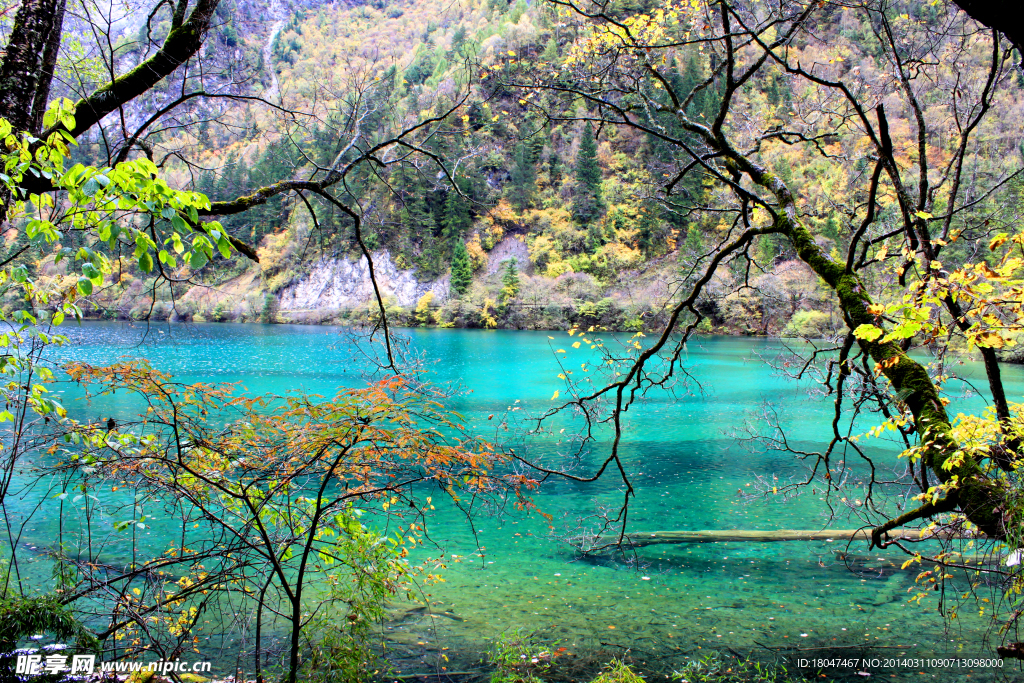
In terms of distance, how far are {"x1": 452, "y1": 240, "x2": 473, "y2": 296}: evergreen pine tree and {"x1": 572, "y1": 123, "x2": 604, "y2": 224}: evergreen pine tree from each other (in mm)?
10022

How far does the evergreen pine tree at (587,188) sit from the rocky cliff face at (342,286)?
Answer: 14554mm

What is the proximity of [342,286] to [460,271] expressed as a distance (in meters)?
12.7

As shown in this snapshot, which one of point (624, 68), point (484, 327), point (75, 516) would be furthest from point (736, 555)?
point (484, 327)

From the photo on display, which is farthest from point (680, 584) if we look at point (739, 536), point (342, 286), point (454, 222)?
point (342, 286)

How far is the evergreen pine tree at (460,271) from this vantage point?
1885 inches

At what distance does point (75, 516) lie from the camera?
776 cm

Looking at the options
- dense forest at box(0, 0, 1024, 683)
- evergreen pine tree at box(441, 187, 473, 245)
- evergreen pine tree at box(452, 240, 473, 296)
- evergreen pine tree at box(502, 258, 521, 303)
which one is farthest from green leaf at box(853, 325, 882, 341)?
evergreen pine tree at box(452, 240, 473, 296)

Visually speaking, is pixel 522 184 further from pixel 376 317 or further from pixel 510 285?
Answer: pixel 376 317

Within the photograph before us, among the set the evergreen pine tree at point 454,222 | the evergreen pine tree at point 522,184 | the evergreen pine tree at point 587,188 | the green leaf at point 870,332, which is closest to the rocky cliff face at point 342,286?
the evergreen pine tree at point 454,222

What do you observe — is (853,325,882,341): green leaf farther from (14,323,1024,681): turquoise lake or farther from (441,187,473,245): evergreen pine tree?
(441,187,473,245): evergreen pine tree

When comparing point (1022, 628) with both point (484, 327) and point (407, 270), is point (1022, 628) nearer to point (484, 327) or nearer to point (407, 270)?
point (484, 327)

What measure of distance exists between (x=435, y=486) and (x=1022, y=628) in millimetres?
7283

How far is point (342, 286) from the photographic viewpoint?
53.6 m

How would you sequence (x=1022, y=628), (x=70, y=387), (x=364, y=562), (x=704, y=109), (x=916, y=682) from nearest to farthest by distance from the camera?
1. (x=364, y=562)
2. (x=916, y=682)
3. (x=1022, y=628)
4. (x=70, y=387)
5. (x=704, y=109)
